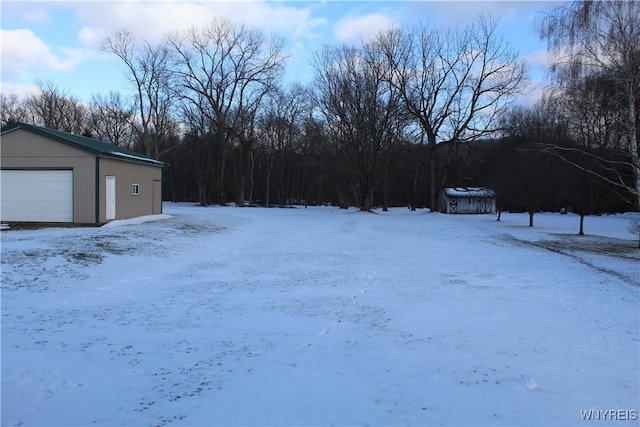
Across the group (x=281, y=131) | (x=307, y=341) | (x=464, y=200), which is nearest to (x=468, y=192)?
(x=464, y=200)

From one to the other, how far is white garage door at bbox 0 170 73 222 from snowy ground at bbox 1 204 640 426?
7.03 metres

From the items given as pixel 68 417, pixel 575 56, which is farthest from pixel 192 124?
pixel 68 417

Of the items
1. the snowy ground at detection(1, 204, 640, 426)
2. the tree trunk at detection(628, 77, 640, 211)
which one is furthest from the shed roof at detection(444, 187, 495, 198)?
the snowy ground at detection(1, 204, 640, 426)

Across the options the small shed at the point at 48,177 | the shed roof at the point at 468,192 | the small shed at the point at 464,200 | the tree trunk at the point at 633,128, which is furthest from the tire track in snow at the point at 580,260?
the shed roof at the point at 468,192

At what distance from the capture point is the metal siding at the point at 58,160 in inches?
782

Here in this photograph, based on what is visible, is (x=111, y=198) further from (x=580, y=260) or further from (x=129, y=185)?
(x=580, y=260)

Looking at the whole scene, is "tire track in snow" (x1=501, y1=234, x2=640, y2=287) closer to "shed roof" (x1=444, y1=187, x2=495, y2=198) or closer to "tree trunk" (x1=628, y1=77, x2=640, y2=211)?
"tree trunk" (x1=628, y1=77, x2=640, y2=211)

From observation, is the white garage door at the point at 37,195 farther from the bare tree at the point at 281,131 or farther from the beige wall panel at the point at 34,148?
the bare tree at the point at 281,131

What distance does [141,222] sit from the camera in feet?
74.6

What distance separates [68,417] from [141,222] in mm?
19692

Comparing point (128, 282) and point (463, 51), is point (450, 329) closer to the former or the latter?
point (128, 282)

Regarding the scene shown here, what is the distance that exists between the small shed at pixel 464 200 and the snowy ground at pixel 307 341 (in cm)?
3820

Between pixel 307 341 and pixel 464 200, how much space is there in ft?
158

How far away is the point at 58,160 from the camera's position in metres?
19.9
